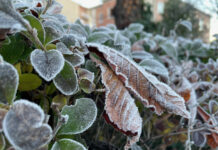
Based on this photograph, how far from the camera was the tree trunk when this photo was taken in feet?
15.9

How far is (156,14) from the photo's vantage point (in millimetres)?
23953

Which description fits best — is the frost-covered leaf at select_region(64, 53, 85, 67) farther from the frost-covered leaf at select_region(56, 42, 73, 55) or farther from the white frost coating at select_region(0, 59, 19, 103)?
the white frost coating at select_region(0, 59, 19, 103)

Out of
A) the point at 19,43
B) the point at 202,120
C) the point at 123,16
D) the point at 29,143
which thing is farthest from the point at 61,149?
the point at 123,16

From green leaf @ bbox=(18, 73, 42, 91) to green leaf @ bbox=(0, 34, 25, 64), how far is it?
51 mm

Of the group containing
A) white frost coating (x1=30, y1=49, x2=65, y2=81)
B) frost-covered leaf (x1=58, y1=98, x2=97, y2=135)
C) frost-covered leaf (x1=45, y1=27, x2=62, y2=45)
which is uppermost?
frost-covered leaf (x1=45, y1=27, x2=62, y2=45)

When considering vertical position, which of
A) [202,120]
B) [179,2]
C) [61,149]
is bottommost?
[179,2]

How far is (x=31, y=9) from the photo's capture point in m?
0.62

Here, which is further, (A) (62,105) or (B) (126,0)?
(B) (126,0)

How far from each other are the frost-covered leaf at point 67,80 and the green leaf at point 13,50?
0.38 ft

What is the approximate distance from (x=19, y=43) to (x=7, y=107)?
0.65 feet

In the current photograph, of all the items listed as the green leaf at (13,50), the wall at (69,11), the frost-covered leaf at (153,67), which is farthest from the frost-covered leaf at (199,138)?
the wall at (69,11)

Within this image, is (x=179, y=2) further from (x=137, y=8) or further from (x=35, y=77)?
(x=35, y=77)

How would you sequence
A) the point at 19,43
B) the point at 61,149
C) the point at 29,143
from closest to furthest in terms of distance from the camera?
the point at 29,143, the point at 61,149, the point at 19,43

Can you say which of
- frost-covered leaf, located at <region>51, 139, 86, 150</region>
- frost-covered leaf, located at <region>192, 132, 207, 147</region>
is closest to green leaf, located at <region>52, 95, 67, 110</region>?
frost-covered leaf, located at <region>51, 139, 86, 150</region>
